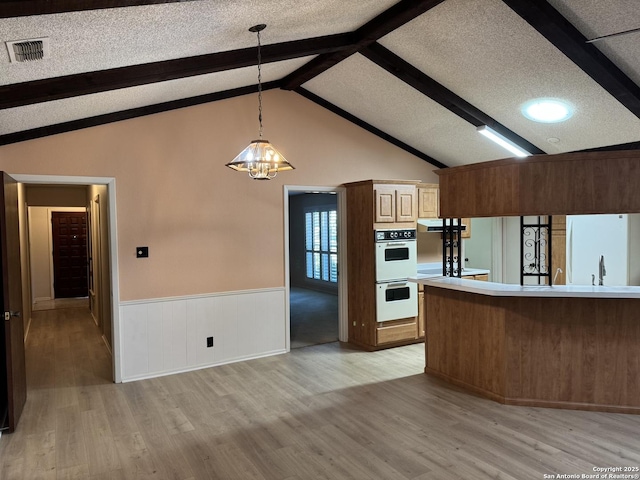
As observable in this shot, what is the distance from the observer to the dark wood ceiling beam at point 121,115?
4.07 meters

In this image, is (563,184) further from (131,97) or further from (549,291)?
(131,97)

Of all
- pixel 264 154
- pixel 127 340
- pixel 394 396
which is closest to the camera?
pixel 264 154

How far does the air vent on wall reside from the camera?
89.7 inches

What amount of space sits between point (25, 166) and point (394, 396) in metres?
4.02

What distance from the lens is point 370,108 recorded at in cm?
555

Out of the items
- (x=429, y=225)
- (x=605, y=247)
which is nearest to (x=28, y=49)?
(x=429, y=225)

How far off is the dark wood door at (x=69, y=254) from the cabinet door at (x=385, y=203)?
749cm

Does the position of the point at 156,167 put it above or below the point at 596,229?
above

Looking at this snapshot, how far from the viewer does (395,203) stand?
18.3ft

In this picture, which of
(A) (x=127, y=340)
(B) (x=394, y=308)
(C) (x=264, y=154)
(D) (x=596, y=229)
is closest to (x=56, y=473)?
(A) (x=127, y=340)

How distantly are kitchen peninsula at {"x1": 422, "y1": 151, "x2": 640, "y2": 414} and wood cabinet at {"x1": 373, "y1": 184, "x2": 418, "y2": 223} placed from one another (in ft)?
5.17

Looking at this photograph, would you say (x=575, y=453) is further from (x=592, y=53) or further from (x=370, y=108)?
(x=370, y=108)

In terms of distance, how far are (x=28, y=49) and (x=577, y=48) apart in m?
3.78

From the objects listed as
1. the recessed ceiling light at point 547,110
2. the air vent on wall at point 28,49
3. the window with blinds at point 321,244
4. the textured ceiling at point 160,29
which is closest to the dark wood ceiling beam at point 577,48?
the recessed ceiling light at point 547,110
